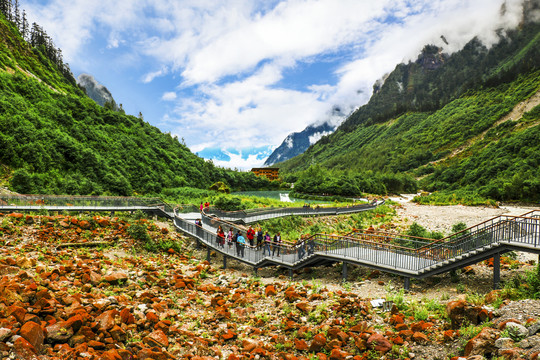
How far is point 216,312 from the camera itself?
12328 mm

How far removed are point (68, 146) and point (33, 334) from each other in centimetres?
4966

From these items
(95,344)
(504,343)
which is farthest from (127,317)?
(504,343)

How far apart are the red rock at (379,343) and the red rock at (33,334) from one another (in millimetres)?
9288

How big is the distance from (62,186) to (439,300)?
144 ft

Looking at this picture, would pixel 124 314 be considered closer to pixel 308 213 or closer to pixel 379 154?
pixel 308 213

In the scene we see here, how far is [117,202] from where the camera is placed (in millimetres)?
26578

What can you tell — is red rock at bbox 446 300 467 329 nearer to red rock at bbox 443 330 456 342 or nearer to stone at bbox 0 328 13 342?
red rock at bbox 443 330 456 342

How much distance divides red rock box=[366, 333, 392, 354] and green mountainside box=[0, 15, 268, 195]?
39168 millimetres

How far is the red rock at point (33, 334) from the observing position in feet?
25.7

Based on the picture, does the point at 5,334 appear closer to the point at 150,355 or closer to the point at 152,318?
the point at 150,355

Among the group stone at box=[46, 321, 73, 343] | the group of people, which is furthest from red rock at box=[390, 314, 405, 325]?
stone at box=[46, 321, 73, 343]

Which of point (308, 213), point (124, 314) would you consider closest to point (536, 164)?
point (308, 213)

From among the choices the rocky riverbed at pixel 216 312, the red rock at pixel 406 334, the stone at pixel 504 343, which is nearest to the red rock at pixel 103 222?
the rocky riverbed at pixel 216 312

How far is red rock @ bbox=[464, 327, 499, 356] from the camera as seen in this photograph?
7.44 m
